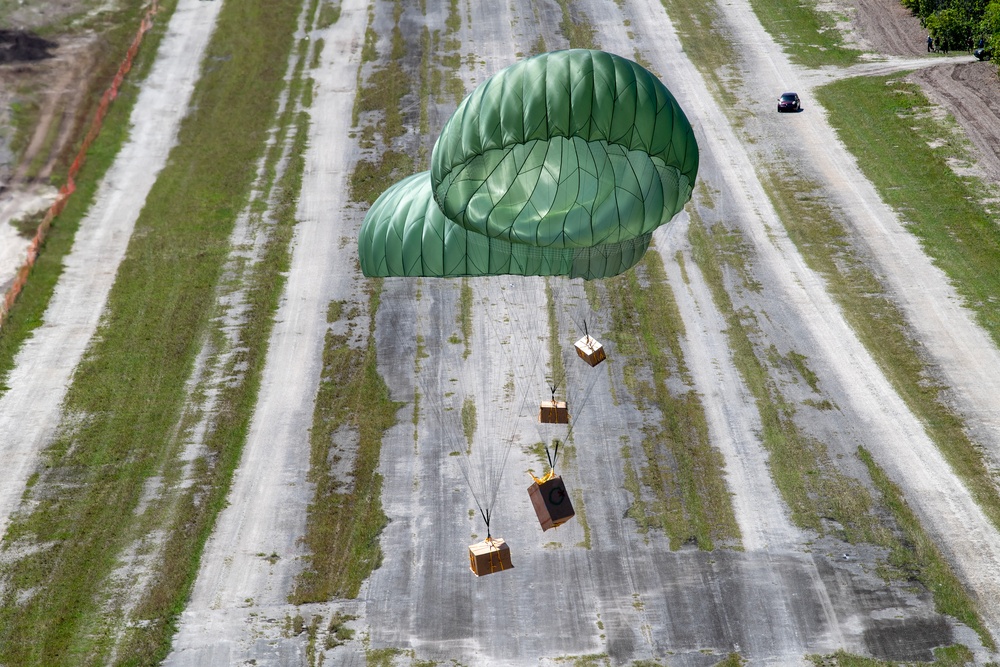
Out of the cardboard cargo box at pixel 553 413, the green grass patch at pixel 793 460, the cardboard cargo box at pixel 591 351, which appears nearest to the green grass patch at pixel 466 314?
the cardboard cargo box at pixel 591 351

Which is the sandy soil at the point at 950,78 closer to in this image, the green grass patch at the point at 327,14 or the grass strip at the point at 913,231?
the grass strip at the point at 913,231

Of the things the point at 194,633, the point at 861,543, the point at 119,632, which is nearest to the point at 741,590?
the point at 861,543

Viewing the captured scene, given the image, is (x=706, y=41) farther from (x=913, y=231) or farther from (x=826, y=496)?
(x=826, y=496)

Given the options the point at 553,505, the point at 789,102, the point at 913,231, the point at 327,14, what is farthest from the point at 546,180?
the point at 327,14

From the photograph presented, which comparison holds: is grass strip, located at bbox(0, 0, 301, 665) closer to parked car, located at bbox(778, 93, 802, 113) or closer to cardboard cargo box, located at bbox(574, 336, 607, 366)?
cardboard cargo box, located at bbox(574, 336, 607, 366)

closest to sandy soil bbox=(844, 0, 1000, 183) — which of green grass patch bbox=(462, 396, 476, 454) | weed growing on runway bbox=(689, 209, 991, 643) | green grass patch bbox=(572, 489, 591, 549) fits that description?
weed growing on runway bbox=(689, 209, 991, 643)
